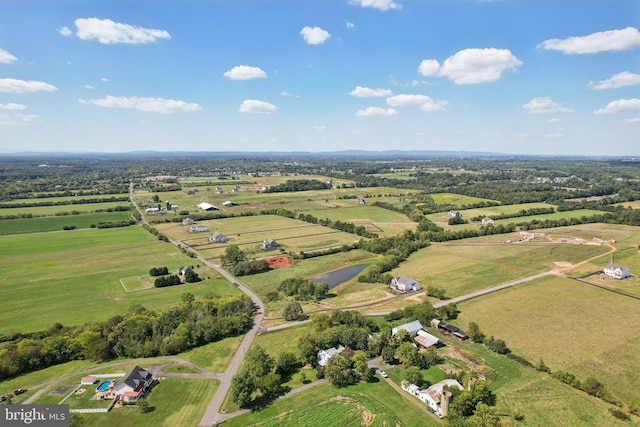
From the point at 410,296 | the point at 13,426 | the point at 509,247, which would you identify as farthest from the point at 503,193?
the point at 13,426

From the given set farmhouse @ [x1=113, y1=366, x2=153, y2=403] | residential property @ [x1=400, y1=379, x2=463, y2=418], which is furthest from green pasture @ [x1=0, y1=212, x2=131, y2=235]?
residential property @ [x1=400, y1=379, x2=463, y2=418]

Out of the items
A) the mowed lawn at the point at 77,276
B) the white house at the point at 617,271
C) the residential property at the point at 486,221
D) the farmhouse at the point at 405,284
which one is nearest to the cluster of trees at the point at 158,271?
the mowed lawn at the point at 77,276

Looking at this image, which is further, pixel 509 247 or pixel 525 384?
pixel 509 247

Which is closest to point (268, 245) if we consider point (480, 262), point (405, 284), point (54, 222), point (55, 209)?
point (405, 284)

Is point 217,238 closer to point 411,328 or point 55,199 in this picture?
point 411,328

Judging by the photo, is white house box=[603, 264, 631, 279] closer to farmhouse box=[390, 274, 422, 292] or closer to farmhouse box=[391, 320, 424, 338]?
farmhouse box=[390, 274, 422, 292]

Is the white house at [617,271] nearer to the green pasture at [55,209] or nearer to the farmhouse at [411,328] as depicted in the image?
the farmhouse at [411,328]

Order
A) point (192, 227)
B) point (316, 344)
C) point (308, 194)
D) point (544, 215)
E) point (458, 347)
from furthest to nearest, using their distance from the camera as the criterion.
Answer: point (308, 194) < point (544, 215) < point (192, 227) < point (458, 347) < point (316, 344)

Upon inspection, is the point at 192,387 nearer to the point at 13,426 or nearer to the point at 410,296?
the point at 13,426
